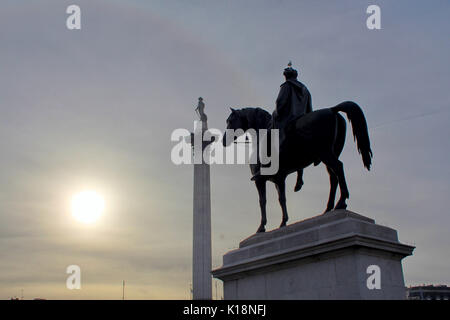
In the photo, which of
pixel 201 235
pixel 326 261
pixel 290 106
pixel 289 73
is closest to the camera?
pixel 326 261

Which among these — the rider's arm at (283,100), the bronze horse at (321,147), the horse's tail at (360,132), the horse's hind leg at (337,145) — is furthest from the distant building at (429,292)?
the horse's tail at (360,132)

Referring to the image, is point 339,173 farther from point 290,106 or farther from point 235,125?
point 235,125

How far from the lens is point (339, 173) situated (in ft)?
37.4

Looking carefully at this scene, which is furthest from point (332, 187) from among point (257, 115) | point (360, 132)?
point (257, 115)

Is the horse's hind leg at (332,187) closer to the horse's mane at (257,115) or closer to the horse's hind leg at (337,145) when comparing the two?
the horse's hind leg at (337,145)

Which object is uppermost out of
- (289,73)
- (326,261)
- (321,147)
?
(289,73)

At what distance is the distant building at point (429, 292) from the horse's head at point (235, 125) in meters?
79.2

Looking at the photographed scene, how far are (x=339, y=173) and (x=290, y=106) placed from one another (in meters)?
2.52

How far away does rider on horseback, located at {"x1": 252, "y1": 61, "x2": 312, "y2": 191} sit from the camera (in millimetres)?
12844

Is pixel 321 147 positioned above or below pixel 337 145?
below

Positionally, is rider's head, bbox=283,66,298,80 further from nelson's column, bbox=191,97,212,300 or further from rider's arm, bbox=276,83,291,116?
nelson's column, bbox=191,97,212,300

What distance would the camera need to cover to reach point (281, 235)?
12047 mm

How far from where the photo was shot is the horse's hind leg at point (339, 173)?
37.0ft
